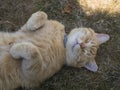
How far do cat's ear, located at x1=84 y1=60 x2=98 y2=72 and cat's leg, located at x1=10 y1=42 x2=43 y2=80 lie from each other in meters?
0.68

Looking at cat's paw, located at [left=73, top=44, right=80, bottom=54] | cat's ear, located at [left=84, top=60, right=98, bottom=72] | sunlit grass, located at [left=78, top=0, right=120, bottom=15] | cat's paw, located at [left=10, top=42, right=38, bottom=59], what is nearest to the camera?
cat's paw, located at [left=10, top=42, right=38, bottom=59]

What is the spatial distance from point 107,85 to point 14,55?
121 cm

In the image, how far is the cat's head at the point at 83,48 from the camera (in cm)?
346

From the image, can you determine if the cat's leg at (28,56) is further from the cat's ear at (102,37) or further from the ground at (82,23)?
the cat's ear at (102,37)

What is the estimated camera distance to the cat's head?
3457 mm

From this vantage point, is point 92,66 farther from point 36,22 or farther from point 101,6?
point 101,6

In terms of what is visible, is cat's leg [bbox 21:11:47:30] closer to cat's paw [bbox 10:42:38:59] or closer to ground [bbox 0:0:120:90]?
cat's paw [bbox 10:42:38:59]

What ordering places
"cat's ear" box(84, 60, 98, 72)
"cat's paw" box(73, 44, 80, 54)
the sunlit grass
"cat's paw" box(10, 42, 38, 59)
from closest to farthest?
"cat's paw" box(10, 42, 38, 59), "cat's paw" box(73, 44, 80, 54), "cat's ear" box(84, 60, 98, 72), the sunlit grass

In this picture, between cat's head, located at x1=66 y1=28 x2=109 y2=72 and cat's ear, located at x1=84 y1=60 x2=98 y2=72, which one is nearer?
cat's head, located at x1=66 y1=28 x2=109 y2=72

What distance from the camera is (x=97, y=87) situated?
11.8 feet

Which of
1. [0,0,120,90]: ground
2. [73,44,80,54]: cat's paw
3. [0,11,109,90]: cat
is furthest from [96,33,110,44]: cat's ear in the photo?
[73,44,80,54]: cat's paw

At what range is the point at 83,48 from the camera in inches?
137

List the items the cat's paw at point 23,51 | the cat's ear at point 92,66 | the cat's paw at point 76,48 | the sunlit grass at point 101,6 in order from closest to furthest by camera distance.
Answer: the cat's paw at point 23,51, the cat's paw at point 76,48, the cat's ear at point 92,66, the sunlit grass at point 101,6

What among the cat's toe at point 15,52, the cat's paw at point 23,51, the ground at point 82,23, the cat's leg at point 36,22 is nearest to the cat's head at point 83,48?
the ground at point 82,23
